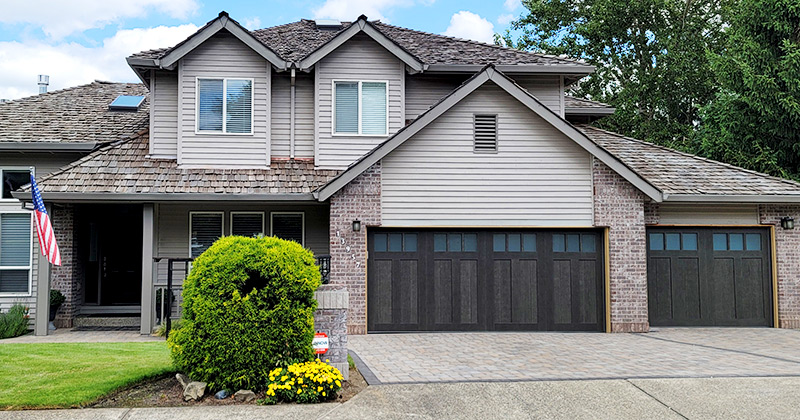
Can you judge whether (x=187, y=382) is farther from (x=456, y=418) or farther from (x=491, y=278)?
(x=491, y=278)

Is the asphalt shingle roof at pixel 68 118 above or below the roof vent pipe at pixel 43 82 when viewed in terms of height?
below

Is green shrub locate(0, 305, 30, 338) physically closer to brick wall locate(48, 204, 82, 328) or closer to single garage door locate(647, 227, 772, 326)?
brick wall locate(48, 204, 82, 328)

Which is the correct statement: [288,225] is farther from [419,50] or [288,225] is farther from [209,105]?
[419,50]

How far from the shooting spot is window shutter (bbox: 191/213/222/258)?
550 inches

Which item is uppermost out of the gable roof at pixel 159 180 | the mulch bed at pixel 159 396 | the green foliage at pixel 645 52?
the green foliage at pixel 645 52

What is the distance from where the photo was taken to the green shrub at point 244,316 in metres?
6.99

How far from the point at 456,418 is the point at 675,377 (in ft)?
10.4

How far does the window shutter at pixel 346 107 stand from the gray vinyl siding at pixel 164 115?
3.46 meters

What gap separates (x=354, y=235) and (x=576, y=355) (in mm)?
4758

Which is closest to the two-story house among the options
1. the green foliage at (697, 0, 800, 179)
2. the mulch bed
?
the mulch bed

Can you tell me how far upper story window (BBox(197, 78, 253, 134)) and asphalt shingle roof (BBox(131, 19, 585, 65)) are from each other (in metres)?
1.08

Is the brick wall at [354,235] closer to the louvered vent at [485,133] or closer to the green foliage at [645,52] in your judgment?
the louvered vent at [485,133]

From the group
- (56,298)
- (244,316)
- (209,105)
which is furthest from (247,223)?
(244,316)

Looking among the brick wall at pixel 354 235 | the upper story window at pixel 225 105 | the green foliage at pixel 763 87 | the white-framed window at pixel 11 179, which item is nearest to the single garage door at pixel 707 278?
the brick wall at pixel 354 235
